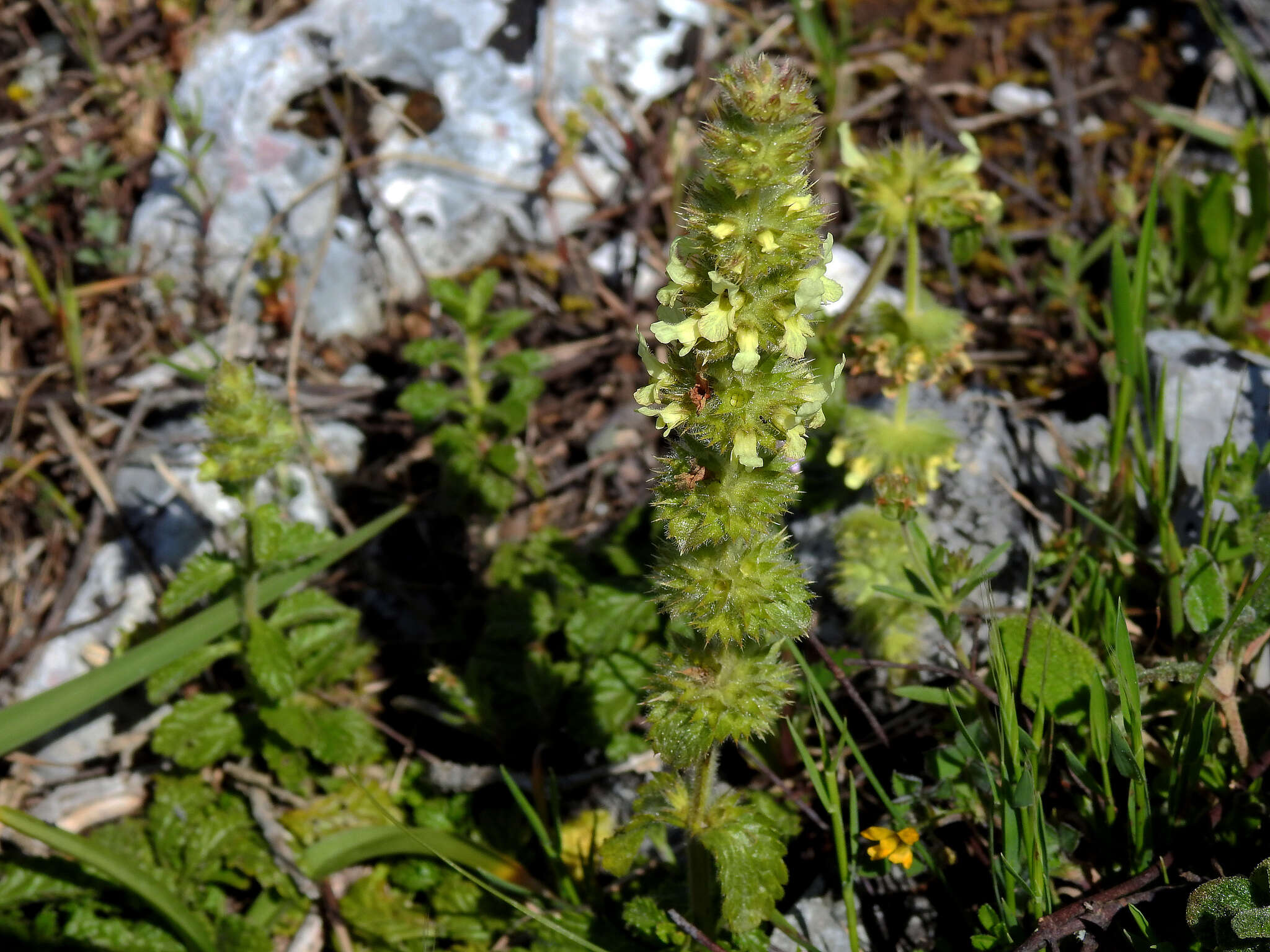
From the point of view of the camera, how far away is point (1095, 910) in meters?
2.38

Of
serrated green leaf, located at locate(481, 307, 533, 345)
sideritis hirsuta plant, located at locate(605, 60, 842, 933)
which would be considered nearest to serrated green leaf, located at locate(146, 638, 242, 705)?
serrated green leaf, located at locate(481, 307, 533, 345)

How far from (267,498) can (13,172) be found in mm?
2483

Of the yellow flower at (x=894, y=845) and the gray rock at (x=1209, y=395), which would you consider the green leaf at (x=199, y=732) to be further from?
the gray rock at (x=1209, y=395)

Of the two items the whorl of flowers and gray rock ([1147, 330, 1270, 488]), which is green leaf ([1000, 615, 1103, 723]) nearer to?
the whorl of flowers

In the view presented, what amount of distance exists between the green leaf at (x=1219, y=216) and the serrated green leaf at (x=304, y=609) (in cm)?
367

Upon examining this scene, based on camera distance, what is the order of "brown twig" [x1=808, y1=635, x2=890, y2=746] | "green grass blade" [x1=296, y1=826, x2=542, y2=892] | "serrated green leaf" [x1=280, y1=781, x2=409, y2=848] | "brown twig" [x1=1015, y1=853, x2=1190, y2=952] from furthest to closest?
"serrated green leaf" [x1=280, y1=781, x2=409, y2=848], "green grass blade" [x1=296, y1=826, x2=542, y2=892], "brown twig" [x1=808, y1=635, x2=890, y2=746], "brown twig" [x1=1015, y1=853, x2=1190, y2=952]

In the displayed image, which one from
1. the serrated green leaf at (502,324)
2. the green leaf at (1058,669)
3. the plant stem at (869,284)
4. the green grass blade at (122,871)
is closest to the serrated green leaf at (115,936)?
the green grass blade at (122,871)

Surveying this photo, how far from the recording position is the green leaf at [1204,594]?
110 inches

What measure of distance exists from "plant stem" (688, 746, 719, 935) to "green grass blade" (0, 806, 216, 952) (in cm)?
142

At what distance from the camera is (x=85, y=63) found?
5.53m

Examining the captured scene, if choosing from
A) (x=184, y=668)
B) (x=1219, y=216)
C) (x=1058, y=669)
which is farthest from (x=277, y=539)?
(x=1219, y=216)

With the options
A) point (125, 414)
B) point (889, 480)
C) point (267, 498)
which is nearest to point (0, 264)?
point (125, 414)

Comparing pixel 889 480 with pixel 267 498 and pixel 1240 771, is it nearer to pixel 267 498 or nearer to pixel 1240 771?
pixel 1240 771

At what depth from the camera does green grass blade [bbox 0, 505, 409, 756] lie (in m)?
2.87
